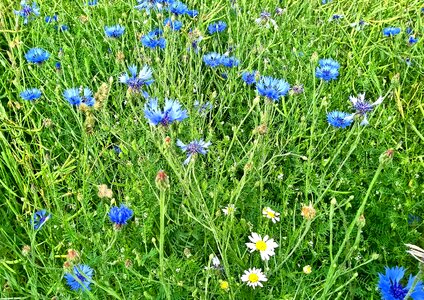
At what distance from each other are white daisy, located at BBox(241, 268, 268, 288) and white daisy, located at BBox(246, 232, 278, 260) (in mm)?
37

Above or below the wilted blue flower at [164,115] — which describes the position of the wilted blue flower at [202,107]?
above

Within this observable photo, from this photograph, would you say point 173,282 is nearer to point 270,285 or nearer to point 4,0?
point 270,285

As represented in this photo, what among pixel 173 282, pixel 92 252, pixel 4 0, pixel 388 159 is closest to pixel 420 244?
pixel 388 159

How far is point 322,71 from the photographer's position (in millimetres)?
1581

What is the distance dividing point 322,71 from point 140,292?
2.85 feet

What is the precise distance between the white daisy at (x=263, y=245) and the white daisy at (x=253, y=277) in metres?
0.04

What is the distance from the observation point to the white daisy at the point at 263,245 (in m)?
1.13

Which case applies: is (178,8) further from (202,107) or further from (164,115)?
(164,115)

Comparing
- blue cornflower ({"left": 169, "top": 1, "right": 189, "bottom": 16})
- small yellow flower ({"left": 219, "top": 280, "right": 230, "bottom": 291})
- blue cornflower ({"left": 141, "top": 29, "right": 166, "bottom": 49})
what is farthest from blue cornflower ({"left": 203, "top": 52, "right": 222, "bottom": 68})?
small yellow flower ({"left": 219, "top": 280, "right": 230, "bottom": 291})

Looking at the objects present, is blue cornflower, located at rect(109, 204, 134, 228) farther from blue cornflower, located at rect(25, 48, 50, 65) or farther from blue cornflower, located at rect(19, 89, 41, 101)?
blue cornflower, located at rect(25, 48, 50, 65)

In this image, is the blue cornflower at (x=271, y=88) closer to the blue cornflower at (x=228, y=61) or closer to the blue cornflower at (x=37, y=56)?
the blue cornflower at (x=228, y=61)

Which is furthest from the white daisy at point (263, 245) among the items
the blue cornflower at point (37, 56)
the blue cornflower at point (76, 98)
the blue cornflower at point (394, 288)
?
the blue cornflower at point (37, 56)

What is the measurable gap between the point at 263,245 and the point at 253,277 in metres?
0.08

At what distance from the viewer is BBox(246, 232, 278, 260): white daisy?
1.13 m
